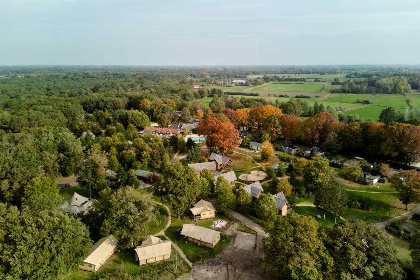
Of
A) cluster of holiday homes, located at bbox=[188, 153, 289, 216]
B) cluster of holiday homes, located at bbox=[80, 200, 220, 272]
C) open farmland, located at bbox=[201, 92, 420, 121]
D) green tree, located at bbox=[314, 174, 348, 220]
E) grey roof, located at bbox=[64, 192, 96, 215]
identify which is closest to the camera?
cluster of holiday homes, located at bbox=[80, 200, 220, 272]

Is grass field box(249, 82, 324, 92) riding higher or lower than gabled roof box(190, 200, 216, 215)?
higher

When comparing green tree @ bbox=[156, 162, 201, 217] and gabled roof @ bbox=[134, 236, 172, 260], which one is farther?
green tree @ bbox=[156, 162, 201, 217]

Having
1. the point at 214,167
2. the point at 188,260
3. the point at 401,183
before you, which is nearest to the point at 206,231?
the point at 188,260

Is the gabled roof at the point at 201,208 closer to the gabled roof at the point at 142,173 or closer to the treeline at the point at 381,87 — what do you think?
the gabled roof at the point at 142,173

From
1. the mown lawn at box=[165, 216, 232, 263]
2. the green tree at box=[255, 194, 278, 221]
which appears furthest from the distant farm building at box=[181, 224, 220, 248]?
the green tree at box=[255, 194, 278, 221]

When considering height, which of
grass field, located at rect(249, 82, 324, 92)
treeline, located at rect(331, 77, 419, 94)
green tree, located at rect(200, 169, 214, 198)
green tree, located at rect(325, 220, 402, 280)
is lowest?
green tree, located at rect(200, 169, 214, 198)

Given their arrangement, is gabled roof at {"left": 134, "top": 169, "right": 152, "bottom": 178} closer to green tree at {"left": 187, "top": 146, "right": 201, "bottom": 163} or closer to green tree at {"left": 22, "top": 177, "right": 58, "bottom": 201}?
green tree at {"left": 187, "top": 146, "right": 201, "bottom": 163}
